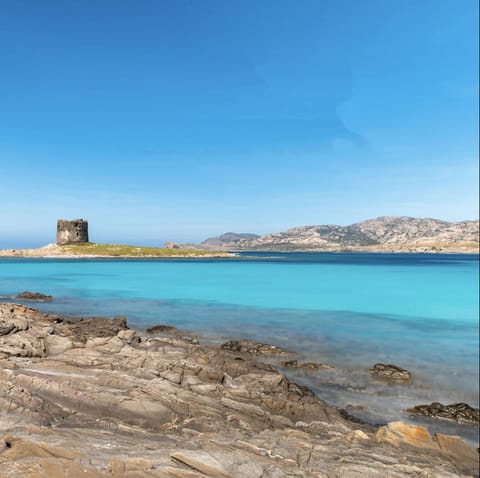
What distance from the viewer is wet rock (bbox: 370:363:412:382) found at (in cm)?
1905

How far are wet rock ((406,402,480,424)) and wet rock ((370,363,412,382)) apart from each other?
3423 millimetres

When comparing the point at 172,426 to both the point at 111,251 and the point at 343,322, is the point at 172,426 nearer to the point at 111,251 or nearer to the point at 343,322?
the point at 343,322

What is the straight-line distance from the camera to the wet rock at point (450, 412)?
48.0ft

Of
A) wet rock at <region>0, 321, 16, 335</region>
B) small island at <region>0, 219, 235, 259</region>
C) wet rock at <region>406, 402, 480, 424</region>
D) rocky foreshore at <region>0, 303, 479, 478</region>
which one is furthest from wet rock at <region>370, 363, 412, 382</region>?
small island at <region>0, 219, 235, 259</region>

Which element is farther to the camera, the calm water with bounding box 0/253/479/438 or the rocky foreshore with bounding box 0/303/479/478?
the calm water with bounding box 0/253/479/438

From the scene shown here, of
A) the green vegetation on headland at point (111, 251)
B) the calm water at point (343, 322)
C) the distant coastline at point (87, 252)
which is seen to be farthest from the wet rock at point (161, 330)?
the green vegetation on headland at point (111, 251)

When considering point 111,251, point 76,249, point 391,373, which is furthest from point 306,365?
point 76,249

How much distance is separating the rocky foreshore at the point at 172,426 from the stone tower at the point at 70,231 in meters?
136

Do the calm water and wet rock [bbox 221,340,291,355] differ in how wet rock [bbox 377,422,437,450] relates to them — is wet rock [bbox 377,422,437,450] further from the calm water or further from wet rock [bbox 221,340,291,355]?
wet rock [bbox 221,340,291,355]

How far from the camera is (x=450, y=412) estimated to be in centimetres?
1490

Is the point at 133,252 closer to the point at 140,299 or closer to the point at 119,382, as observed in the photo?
the point at 140,299

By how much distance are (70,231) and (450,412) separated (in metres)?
146

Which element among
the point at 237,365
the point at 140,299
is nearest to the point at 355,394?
the point at 237,365

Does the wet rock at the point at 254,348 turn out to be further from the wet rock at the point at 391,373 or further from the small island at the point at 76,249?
the small island at the point at 76,249
